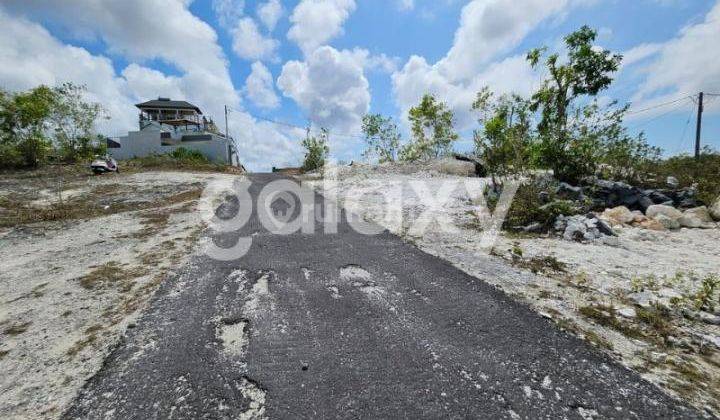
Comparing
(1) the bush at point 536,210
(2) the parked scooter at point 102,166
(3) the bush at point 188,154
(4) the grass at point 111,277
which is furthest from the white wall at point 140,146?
(1) the bush at point 536,210

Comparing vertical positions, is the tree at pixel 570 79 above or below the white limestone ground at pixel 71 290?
above

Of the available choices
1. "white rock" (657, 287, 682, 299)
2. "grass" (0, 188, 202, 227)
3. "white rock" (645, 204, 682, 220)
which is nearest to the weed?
"white rock" (657, 287, 682, 299)

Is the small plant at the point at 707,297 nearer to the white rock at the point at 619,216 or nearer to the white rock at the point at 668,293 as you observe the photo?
the white rock at the point at 668,293

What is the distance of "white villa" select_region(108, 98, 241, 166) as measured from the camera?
31.3m

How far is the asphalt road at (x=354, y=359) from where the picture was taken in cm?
202

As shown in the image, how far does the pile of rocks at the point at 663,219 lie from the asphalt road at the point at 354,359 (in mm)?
5469

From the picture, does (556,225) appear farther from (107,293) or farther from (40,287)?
(40,287)

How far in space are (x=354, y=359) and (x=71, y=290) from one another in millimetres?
3853

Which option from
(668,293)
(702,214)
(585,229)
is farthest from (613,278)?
(702,214)

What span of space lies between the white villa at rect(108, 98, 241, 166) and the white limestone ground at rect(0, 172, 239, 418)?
27.7m

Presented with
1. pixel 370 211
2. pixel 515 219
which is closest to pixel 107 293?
pixel 370 211

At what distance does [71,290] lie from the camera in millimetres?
3863

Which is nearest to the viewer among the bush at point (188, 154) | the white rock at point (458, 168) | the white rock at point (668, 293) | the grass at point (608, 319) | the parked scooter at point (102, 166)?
the grass at point (608, 319)

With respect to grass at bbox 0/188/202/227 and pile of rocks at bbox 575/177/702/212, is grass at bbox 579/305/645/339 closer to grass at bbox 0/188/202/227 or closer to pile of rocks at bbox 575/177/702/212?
pile of rocks at bbox 575/177/702/212
